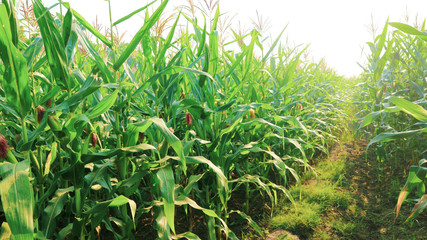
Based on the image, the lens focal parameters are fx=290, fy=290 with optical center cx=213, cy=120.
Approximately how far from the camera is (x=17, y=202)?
74cm

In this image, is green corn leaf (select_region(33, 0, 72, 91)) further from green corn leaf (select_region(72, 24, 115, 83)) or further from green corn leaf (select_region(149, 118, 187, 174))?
green corn leaf (select_region(149, 118, 187, 174))

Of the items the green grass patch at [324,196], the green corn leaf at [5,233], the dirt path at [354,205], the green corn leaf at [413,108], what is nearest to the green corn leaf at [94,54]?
the green corn leaf at [5,233]

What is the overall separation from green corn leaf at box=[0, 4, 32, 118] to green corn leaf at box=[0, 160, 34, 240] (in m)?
0.25

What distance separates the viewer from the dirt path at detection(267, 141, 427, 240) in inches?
79.0

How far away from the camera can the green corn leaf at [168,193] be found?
3.47 feet

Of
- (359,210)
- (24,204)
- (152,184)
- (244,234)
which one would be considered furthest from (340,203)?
(24,204)

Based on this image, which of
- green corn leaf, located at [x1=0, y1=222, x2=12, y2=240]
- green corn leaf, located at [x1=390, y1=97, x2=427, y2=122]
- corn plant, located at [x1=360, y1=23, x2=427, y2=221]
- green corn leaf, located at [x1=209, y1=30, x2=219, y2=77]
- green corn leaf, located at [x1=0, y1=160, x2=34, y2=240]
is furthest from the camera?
corn plant, located at [x1=360, y1=23, x2=427, y2=221]

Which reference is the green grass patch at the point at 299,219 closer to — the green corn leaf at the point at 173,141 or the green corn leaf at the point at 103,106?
the green corn leaf at the point at 173,141

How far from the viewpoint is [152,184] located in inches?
60.7

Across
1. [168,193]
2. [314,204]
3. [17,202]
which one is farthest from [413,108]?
[17,202]

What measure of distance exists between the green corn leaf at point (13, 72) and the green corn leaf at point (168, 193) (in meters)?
0.53

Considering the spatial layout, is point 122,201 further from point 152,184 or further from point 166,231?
point 152,184

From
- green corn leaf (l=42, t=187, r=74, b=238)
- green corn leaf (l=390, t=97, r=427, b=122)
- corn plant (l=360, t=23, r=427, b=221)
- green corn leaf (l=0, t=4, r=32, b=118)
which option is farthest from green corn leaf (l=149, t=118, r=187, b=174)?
corn plant (l=360, t=23, r=427, b=221)

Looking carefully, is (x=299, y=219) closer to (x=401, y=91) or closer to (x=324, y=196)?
(x=324, y=196)
